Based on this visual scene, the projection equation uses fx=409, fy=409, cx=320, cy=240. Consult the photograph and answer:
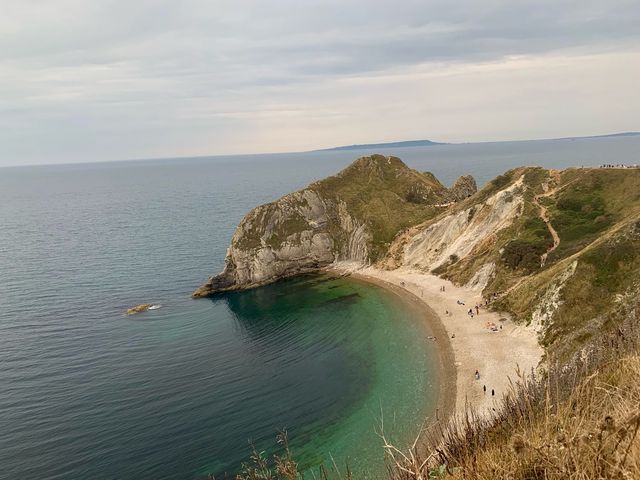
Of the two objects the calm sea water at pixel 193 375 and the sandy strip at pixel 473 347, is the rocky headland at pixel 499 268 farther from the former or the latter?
the calm sea water at pixel 193 375

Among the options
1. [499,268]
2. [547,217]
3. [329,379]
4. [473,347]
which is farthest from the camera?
[547,217]

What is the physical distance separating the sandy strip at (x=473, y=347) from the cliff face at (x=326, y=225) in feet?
98.0

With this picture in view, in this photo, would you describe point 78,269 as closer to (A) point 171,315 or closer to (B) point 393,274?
(A) point 171,315

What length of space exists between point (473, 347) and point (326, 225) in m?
59.7

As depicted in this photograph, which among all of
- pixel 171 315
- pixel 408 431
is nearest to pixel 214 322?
pixel 171 315

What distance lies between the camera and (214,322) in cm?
7894

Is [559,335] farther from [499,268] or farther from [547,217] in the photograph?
[547,217]

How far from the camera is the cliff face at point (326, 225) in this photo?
330 ft

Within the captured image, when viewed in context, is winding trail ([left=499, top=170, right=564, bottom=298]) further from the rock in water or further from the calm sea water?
the rock in water

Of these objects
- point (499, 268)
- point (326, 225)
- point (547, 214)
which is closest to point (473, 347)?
point (499, 268)

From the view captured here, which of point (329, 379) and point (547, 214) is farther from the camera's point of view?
point (547, 214)

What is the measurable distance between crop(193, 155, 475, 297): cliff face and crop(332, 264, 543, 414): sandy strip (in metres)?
29.9

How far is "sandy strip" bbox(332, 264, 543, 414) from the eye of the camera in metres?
48.7

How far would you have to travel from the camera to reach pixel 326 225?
111 metres
